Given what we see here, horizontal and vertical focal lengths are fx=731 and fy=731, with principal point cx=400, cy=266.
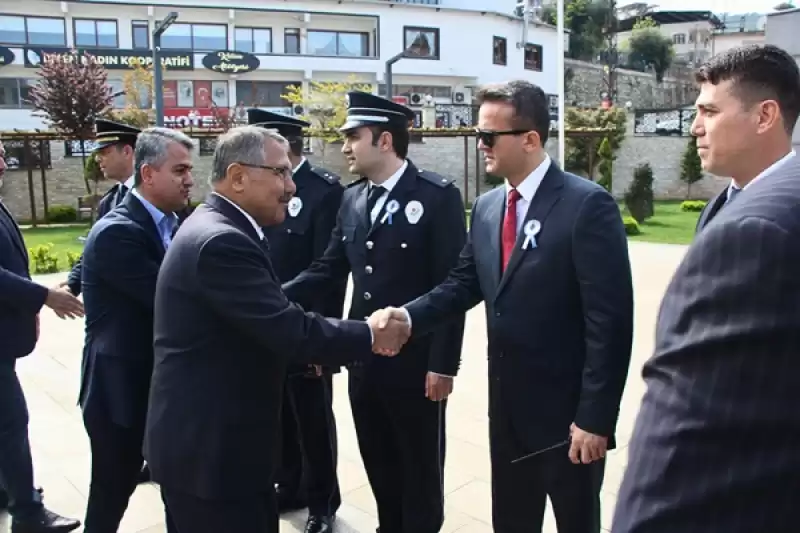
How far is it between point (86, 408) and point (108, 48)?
36050mm

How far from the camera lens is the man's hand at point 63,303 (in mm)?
3490

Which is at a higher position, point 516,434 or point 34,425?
point 516,434

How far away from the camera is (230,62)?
118 ft

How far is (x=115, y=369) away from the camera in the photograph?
3.01m

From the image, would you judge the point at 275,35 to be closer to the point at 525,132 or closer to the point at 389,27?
the point at 389,27

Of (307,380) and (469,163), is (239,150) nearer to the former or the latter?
(307,380)

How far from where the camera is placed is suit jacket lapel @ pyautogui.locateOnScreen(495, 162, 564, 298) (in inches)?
99.9

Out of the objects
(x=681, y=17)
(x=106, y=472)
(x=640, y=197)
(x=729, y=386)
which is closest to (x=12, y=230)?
(x=106, y=472)

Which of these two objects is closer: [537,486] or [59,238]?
[537,486]

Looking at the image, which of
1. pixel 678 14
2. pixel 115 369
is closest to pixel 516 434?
pixel 115 369

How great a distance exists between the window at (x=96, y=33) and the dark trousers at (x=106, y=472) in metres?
36.7

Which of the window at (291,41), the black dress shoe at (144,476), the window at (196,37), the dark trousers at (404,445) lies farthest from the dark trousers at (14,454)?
the window at (291,41)

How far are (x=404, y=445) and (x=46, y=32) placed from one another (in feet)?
122

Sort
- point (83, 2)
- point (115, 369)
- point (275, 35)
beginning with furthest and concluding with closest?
1. point (275, 35)
2. point (83, 2)
3. point (115, 369)
